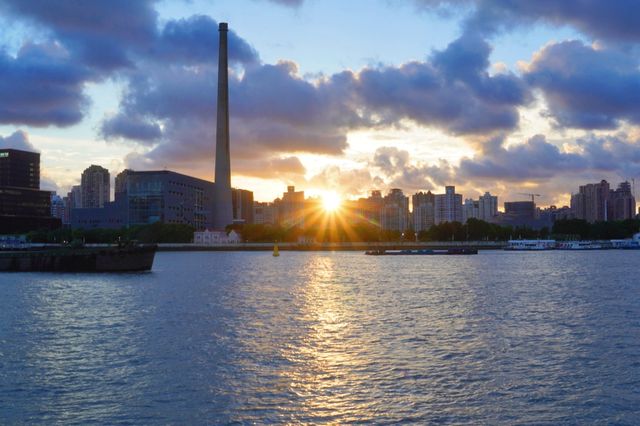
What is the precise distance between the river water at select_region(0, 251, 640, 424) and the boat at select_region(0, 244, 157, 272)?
142 ft

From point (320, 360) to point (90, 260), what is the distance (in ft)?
266

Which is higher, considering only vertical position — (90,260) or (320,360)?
(90,260)

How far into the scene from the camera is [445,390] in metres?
24.6

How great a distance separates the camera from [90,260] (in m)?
103

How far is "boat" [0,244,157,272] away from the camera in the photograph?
102m

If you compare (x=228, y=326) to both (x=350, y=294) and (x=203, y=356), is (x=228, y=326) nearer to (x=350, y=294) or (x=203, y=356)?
(x=203, y=356)

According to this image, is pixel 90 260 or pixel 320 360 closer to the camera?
pixel 320 360

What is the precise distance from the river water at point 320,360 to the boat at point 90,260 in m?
43.4

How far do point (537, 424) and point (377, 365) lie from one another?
942 cm

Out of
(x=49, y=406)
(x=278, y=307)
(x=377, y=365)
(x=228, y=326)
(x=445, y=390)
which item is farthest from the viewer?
(x=278, y=307)

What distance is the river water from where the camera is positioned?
72.5 feet

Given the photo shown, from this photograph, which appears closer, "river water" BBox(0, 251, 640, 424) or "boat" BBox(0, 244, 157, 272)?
"river water" BBox(0, 251, 640, 424)

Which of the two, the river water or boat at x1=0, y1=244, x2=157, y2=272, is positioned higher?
boat at x1=0, y1=244, x2=157, y2=272

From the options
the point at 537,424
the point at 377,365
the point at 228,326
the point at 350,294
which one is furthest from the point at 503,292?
the point at 537,424
